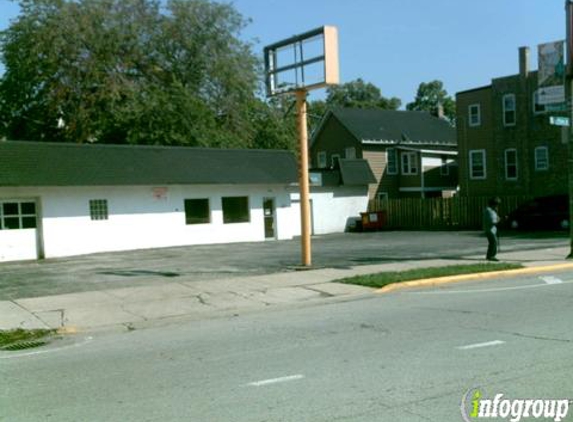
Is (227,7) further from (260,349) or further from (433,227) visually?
(260,349)

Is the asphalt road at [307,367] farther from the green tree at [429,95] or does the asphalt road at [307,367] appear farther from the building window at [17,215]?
the green tree at [429,95]

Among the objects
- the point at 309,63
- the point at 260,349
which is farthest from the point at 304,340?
the point at 309,63

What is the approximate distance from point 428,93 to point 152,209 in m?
83.1

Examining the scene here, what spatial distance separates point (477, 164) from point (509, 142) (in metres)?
2.85

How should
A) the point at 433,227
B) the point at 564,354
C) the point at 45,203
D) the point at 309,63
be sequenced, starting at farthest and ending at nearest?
the point at 433,227 → the point at 45,203 → the point at 309,63 → the point at 564,354

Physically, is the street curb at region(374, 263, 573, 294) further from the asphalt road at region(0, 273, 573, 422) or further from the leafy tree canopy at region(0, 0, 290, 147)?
the leafy tree canopy at region(0, 0, 290, 147)

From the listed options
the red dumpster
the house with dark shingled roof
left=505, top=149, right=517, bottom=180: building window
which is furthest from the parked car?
the house with dark shingled roof

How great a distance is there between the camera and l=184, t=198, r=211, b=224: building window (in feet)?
98.6

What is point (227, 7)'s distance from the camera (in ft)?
138

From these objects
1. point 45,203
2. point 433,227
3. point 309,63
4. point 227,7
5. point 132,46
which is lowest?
point 433,227

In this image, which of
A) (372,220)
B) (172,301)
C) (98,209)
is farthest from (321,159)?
(172,301)

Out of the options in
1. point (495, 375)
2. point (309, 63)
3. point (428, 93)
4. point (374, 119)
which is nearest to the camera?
point (495, 375)

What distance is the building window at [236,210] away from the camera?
3134 centimetres

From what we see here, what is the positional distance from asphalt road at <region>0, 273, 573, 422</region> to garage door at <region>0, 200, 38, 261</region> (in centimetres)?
1622
